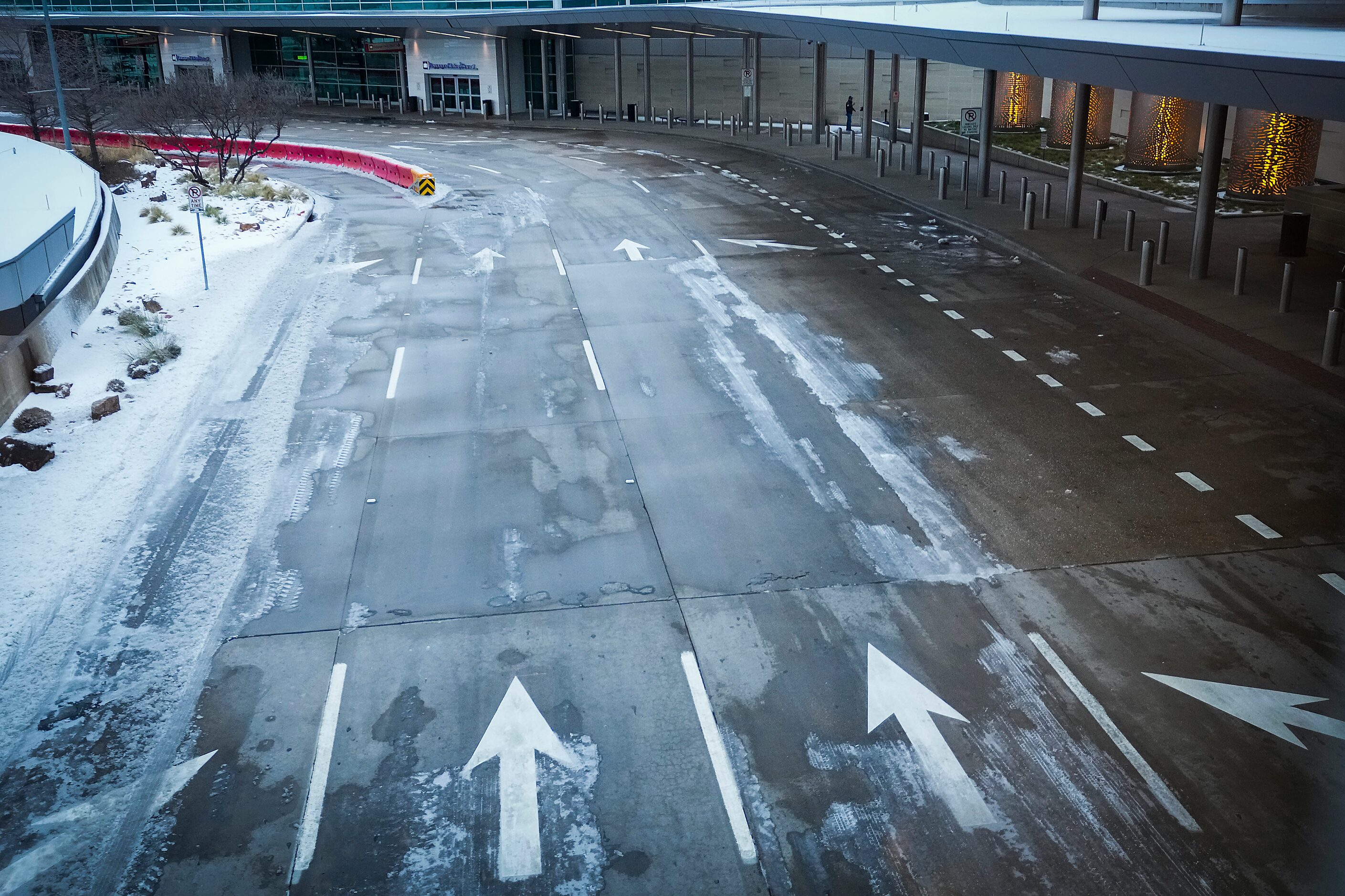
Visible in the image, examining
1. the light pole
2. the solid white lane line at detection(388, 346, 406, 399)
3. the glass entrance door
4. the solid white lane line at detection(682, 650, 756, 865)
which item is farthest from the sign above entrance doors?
the solid white lane line at detection(682, 650, 756, 865)

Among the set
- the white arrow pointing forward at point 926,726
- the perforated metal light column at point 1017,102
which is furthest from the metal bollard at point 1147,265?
the perforated metal light column at point 1017,102

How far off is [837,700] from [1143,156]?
28.9m

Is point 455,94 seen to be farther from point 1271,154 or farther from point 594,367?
point 594,367

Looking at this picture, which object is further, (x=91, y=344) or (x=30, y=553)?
(x=91, y=344)

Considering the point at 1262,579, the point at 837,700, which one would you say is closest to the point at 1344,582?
the point at 1262,579

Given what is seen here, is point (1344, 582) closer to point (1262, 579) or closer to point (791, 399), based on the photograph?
point (1262, 579)

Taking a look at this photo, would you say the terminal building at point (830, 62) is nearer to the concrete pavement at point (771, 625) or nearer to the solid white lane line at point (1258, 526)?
the concrete pavement at point (771, 625)

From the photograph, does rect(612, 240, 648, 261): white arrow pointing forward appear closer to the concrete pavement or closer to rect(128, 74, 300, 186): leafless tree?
the concrete pavement

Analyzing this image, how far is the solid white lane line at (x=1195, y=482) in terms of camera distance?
40.1 ft

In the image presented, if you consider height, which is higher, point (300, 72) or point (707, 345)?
point (300, 72)

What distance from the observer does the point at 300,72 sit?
70688 millimetres

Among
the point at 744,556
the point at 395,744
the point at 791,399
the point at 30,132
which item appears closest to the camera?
the point at 395,744

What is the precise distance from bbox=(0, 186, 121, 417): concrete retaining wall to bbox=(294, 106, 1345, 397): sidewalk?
1687 centimetres

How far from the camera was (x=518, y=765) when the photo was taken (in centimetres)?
816
